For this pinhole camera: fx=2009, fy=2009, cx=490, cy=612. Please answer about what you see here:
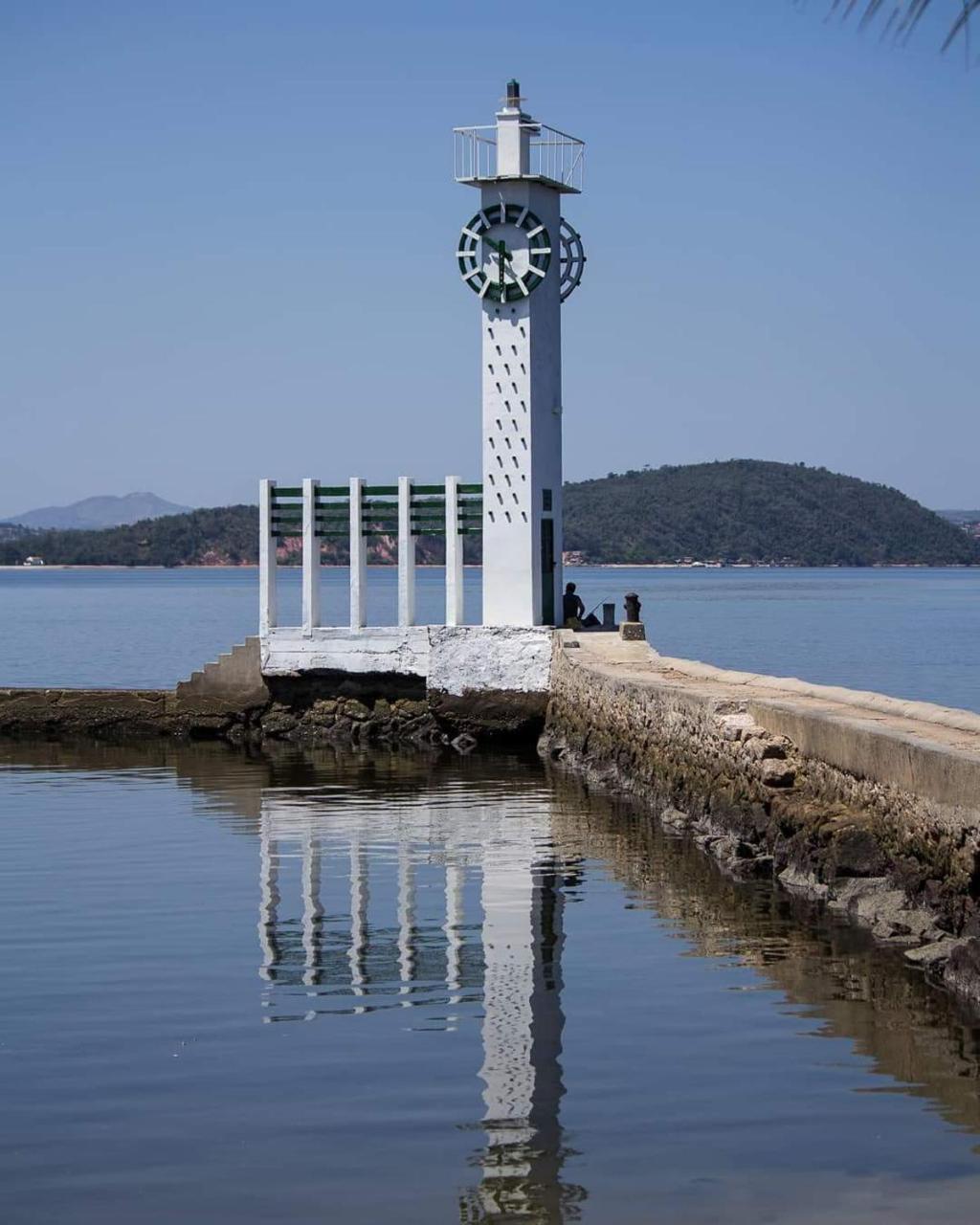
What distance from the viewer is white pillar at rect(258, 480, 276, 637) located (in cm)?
2878

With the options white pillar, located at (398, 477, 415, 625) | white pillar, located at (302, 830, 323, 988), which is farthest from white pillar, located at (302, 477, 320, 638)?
white pillar, located at (302, 830, 323, 988)

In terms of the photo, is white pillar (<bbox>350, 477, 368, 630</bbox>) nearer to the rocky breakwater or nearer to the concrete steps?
the concrete steps

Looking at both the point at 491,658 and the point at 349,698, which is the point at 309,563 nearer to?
the point at 349,698

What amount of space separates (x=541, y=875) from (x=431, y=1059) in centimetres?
582

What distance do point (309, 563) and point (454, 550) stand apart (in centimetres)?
230

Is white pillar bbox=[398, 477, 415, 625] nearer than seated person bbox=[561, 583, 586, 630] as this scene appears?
Yes

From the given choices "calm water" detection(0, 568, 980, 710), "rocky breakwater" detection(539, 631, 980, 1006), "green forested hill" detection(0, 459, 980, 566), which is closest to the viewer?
"rocky breakwater" detection(539, 631, 980, 1006)

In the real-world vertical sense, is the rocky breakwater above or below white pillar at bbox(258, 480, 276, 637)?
below

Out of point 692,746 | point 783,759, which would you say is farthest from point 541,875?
point 692,746

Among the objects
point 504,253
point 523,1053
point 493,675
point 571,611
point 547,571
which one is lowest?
point 523,1053

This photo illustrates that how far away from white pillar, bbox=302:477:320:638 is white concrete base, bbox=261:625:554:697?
0.20 m

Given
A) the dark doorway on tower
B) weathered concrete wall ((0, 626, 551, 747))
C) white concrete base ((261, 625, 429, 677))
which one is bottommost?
weathered concrete wall ((0, 626, 551, 747))

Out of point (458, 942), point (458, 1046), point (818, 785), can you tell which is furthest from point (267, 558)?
point (458, 1046)

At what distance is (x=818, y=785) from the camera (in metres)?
15.1
